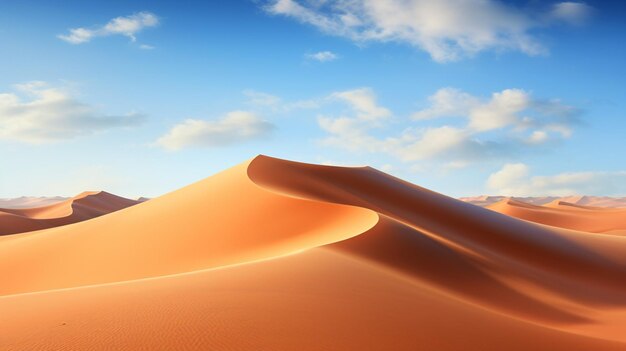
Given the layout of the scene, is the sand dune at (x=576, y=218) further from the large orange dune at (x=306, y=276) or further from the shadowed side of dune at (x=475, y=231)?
the shadowed side of dune at (x=475, y=231)

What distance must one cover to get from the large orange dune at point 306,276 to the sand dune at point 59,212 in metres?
26.9

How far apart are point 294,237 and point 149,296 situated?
7.04 metres

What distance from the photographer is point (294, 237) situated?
512 inches

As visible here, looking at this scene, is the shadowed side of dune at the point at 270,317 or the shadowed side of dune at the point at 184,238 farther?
the shadowed side of dune at the point at 184,238

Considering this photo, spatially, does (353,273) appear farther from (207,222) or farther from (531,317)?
(207,222)

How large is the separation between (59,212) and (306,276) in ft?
189

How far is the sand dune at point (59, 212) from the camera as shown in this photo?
43469 mm

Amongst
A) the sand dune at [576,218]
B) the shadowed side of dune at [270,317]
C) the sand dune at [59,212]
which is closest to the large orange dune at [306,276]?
the shadowed side of dune at [270,317]

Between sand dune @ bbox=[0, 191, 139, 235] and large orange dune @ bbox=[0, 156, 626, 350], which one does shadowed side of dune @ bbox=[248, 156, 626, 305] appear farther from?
sand dune @ bbox=[0, 191, 139, 235]

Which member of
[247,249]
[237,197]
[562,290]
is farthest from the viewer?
[237,197]

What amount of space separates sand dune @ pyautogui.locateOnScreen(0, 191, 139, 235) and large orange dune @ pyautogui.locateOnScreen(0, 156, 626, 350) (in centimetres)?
2688

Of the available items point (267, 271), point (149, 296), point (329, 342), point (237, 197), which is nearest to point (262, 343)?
point (329, 342)

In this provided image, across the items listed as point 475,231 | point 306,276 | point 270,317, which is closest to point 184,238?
point 306,276

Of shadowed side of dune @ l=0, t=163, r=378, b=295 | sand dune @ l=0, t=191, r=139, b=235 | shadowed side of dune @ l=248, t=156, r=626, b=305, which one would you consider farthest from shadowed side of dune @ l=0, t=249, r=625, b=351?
sand dune @ l=0, t=191, r=139, b=235
